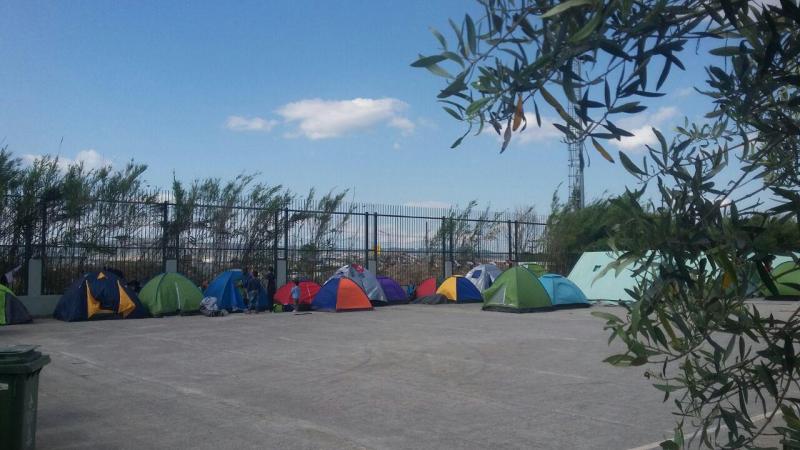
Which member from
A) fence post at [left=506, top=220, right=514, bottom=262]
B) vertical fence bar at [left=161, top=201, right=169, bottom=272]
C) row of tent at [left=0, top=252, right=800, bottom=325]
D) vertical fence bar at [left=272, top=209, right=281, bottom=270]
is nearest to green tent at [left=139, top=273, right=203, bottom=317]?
row of tent at [left=0, top=252, right=800, bottom=325]

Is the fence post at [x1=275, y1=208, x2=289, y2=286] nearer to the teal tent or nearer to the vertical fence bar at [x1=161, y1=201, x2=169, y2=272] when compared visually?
the vertical fence bar at [x1=161, y1=201, x2=169, y2=272]

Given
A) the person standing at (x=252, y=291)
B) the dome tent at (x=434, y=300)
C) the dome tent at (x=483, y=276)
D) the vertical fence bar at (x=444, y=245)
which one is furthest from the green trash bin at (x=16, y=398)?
the vertical fence bar at (x=444, y=245)

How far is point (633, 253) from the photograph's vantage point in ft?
8.07

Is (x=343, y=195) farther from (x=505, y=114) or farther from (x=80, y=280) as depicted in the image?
(x=505, y=114)

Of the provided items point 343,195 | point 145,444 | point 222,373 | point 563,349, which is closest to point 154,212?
point 343,195

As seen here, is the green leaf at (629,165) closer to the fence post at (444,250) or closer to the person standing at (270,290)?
the person standing at (270,290)

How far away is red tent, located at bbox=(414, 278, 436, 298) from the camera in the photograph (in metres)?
25.4

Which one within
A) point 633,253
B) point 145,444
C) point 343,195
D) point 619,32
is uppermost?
point 343,195

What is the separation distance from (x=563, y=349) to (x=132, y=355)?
25.0 ft

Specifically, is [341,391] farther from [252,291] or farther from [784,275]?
[252,291]

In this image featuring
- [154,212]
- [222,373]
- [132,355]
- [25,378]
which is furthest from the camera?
[154,212]

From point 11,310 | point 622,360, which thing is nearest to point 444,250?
point 11,310

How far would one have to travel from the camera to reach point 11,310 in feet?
56.0

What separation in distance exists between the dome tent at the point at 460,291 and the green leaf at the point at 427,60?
22.6 metres
